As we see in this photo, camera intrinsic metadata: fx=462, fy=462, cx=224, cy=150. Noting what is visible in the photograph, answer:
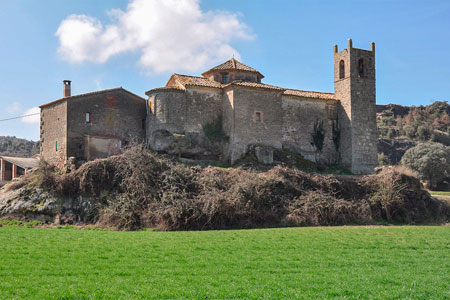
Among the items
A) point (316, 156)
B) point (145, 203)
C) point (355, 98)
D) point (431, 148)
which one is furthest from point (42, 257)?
point (431, 148)

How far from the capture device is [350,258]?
1360cm

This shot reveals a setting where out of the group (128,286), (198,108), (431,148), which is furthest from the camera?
(431,148)

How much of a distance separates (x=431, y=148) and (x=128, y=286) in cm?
4727

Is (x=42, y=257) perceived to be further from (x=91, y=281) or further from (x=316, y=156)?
(x=316, y=156)

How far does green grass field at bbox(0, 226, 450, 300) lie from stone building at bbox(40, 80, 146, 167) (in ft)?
33.0

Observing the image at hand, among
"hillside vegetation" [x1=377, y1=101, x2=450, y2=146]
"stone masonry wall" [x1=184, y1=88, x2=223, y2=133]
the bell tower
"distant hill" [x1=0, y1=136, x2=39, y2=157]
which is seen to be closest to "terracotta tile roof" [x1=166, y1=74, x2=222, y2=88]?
"stone masonry wall" [x1=184, y1=88, x2=223, y2=133]

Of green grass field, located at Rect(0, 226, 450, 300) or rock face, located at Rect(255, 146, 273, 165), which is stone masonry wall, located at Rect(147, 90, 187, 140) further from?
green grass field, located at Rect(0, 226, 450, 300)

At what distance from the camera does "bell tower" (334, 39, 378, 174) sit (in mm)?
33906

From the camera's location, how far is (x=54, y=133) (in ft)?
93.0

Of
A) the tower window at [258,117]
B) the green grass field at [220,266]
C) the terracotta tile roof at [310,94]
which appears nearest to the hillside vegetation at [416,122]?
the terracotta tile roof at [310,94]

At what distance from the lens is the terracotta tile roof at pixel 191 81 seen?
30.9 meters

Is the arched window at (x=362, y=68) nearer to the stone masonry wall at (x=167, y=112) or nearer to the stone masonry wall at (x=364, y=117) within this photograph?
the stone masonry wall at (x=364, y=117)

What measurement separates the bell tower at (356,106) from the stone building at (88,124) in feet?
49.6

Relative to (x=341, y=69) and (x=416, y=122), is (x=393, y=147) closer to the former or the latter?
(x=416, y=122)
